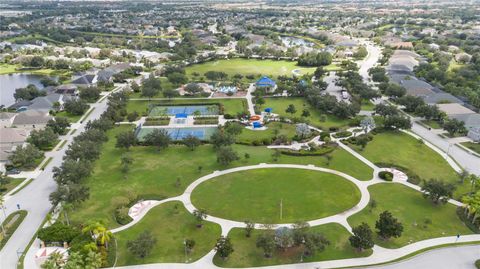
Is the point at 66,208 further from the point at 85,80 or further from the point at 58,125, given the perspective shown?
the point at 85,80

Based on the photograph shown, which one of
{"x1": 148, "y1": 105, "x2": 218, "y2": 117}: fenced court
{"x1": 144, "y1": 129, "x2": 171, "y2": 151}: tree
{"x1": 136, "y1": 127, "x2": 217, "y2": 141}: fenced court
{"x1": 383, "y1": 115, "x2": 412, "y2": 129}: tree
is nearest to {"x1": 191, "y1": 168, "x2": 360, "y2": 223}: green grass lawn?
{"x1": 144, "y1": 129, "x2": 171, "y2": 151}: tree

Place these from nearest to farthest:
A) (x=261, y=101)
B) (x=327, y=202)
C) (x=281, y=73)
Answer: (x=327, y=202)
(x=261, y=101)
(x=281, y=73)

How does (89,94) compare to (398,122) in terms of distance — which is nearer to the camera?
(398,122)

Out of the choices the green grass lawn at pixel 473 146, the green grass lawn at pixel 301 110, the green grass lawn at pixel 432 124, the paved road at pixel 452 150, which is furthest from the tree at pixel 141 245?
the green grass lawn at pixel 432 124

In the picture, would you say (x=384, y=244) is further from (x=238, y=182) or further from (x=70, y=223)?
(x=70, y=223)

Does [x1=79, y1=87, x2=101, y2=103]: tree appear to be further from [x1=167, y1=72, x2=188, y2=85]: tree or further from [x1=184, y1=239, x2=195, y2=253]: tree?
[x1=184, y1=239, x2=195, y2=253]: tree

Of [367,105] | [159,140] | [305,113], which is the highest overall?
[159,140]

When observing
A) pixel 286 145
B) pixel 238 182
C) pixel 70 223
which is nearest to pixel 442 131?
pixel 286 145

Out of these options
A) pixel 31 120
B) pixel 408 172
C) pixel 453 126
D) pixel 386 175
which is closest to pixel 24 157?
pixel 31 120
